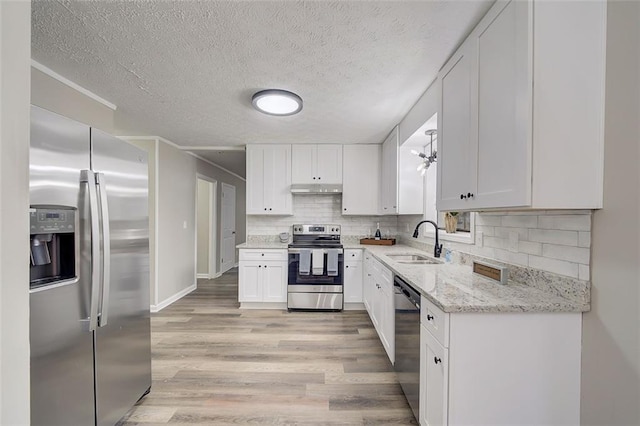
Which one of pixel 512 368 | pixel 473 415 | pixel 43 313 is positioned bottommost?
pixel 473 415

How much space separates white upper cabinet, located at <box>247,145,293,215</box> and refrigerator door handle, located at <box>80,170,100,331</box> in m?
2.63

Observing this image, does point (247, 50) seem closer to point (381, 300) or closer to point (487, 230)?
point (487, 230)

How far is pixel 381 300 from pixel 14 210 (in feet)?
8.05

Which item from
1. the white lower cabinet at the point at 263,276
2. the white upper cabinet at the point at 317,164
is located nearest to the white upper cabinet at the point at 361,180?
the white upper cabinet at the point at 317,164

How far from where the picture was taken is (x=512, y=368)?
47.7 inches

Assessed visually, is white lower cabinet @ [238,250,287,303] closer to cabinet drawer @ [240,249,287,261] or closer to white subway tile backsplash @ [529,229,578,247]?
cabinet drawer @ [240,249,287,261]

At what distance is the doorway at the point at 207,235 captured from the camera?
5.50 m

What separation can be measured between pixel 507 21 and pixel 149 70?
7.25ft

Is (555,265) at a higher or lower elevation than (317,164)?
lower

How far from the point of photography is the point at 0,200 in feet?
2.06

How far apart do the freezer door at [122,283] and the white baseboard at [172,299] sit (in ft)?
6.50

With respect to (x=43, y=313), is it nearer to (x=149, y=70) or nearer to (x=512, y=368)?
(x=149, y=70)

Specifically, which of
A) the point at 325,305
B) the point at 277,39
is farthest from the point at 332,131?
the point at 325,305

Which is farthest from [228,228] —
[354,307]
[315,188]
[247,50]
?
[247,50]
